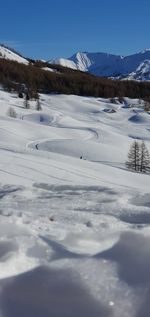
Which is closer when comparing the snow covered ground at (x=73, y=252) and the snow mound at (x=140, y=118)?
the snow covered ground at (x=73, y=252)

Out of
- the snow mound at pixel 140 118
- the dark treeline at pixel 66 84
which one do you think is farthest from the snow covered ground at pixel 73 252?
the dark treeline at pixel 66 84

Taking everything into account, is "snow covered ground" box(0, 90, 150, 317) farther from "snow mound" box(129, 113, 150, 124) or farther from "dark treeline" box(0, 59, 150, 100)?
"dark treeline" box(0, 59, 150, 100)

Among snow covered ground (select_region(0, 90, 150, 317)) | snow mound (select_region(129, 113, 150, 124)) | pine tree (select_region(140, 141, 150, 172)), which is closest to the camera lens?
snow covered ground (select_region(0, 90, 150, 317))

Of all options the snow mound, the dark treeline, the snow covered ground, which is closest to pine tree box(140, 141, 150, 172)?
the snow covered ground

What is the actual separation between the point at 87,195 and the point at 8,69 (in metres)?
185

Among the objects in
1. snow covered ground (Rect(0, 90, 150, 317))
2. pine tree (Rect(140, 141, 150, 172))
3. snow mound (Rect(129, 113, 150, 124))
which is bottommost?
snow mound (Rect(129, 113, 150, 124))

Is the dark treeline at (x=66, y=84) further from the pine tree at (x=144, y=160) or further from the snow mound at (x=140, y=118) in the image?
the pine tree at (x=144, y=160)

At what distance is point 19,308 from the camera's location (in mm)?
3471

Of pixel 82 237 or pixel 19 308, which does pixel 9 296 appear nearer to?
pixel 19 308

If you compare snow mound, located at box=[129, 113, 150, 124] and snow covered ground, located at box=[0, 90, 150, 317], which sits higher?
snow covered ground, located at box=[0, 90, 150, 317]

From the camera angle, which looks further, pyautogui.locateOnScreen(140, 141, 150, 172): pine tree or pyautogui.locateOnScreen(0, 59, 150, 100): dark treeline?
pyautogui.locateOnScreen(0, 59, 150, 100): dark treeline

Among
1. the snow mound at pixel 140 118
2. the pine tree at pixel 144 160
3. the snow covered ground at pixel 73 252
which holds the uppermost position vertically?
the snow covered ground at pixel 73 252

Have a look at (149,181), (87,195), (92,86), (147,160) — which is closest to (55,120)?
(147,160)

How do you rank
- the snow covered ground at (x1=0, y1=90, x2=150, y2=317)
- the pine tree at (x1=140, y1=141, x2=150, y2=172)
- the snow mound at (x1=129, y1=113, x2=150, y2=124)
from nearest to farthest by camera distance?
the snow covered ground at (x1=0, y1=90, x2=150, y2=317) < the pine tree at (x1=140, y1=141, x2=150, y2=172) < the snow mound at (x1=129, y1=113, x2=150, y2=124)
